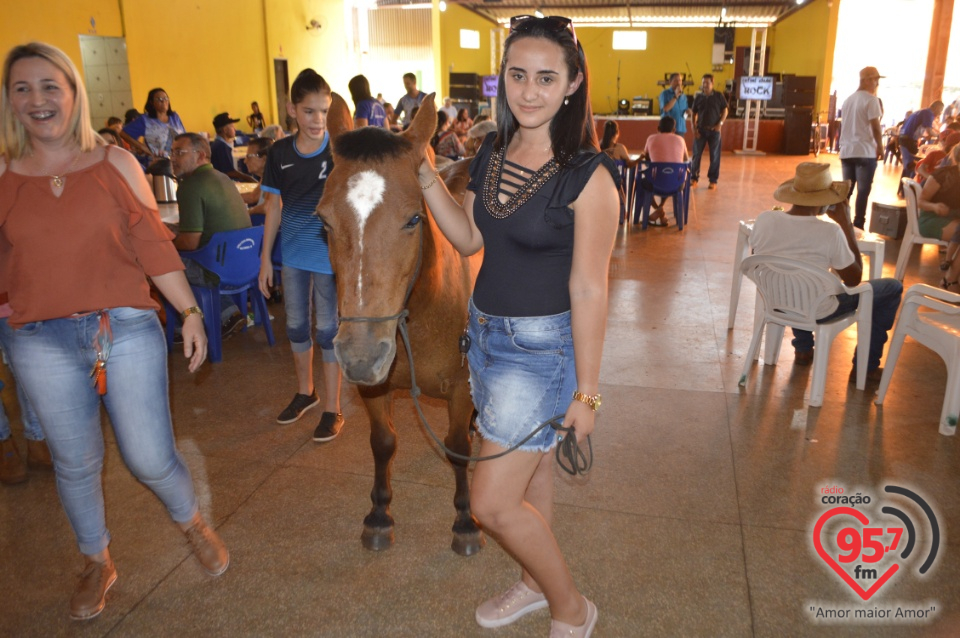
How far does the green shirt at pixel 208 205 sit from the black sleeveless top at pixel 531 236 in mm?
3201

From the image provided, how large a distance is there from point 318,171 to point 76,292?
1535 millimetres

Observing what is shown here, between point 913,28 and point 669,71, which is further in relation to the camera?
point 669,71

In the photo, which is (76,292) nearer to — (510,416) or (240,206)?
(510,416)

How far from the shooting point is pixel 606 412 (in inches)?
161

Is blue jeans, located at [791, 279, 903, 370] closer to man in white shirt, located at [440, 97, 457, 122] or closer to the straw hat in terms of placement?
the straw hat

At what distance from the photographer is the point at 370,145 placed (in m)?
1.96

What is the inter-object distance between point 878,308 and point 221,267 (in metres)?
4.54

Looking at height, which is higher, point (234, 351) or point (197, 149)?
point (197, 149)

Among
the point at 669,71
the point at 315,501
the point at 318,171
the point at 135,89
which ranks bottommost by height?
the point at 315,501

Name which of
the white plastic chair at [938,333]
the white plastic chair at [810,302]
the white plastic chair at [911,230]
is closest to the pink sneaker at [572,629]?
the white plastic chair at [810,302]

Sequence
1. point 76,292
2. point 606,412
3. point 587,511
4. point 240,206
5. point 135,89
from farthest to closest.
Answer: point 135,89, point 240,206, point 606,412, point 587,511, point 76,292

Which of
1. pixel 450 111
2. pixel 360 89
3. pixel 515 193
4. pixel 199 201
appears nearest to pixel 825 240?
pixel 515 193

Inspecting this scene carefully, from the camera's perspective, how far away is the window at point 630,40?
29.4m

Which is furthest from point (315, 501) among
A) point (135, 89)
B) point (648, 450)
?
point (135, 89)
